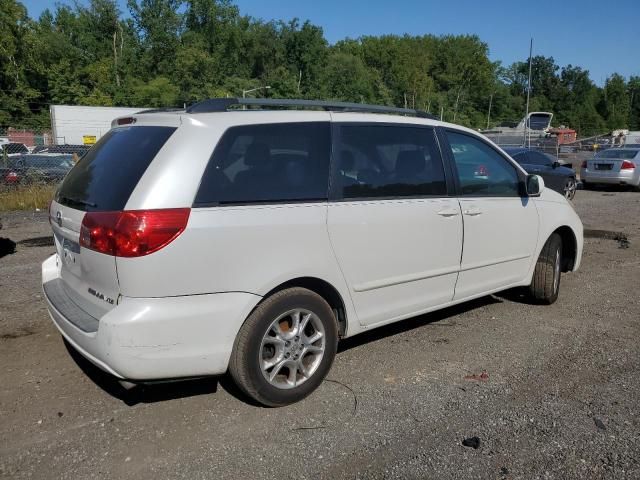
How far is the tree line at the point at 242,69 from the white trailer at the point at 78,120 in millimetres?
13678

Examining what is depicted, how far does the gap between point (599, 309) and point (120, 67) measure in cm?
6608

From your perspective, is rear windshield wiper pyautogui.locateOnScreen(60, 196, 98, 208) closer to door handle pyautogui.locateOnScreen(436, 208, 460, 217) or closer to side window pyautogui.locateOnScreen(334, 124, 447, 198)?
side window pyautogui.locateOnScreen(334, 124, 447, 198)

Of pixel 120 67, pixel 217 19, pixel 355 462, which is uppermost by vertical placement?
pixel 217 19

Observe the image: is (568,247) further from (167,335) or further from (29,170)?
(29,170)

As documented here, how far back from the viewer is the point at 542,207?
5.30 metres

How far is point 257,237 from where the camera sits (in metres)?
3.27

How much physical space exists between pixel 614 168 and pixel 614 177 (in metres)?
0.29

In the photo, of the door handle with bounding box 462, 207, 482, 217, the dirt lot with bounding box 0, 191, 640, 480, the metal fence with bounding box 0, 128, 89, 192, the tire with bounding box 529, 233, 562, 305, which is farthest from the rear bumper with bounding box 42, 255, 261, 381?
the metal fence with bounding box 0, 128, 89, 192

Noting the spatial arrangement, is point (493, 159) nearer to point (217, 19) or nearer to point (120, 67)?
point (120, 67)

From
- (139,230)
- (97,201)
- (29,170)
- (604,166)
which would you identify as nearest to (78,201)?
(97,201)

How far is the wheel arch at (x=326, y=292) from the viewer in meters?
3.48

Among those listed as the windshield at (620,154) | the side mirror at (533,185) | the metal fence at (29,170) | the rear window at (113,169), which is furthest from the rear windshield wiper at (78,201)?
the windshield at (620,154)

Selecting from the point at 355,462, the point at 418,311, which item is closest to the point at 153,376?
the point at 355,462

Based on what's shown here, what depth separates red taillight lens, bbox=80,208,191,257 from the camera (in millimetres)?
2980
